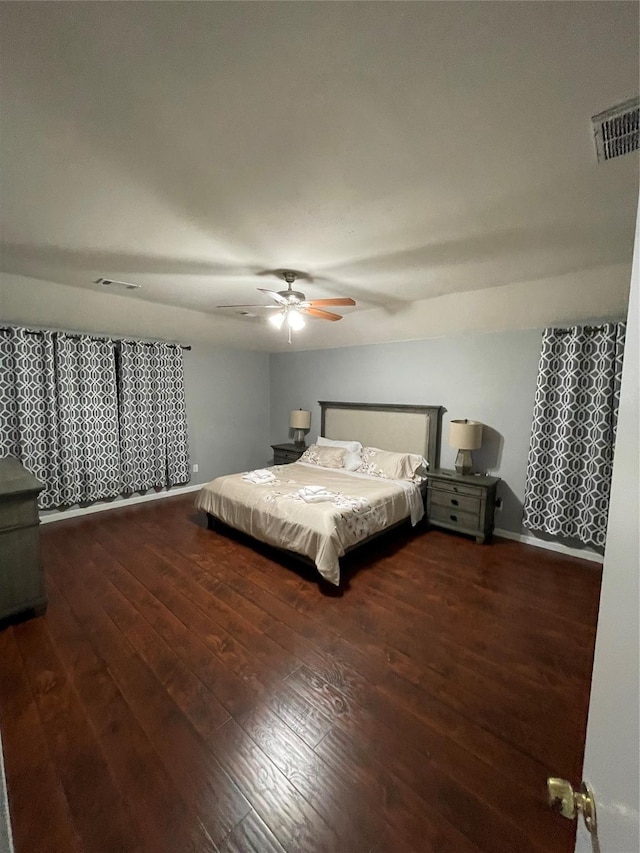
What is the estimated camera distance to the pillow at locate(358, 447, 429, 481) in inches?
156

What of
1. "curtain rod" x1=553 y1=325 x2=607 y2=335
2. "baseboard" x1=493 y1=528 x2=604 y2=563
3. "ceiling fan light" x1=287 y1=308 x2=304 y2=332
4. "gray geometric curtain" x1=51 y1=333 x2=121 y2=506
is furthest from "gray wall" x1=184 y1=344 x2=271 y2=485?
"curtain rod" x1=553 y1=325 x2=607 y2=335

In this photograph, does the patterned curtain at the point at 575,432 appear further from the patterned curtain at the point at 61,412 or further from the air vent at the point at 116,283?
the patterned curtain at the point at 61,412

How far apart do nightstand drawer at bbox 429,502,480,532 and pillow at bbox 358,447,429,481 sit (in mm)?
393

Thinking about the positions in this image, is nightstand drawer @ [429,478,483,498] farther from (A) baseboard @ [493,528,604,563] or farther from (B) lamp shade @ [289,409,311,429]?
(B) lamp shade @ [289,409,311,429]

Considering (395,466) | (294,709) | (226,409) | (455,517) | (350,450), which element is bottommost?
(294,709)

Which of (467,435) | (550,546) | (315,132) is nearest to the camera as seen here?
(315,132)

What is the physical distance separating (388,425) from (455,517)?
54.5 inches

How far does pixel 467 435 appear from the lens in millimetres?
3578

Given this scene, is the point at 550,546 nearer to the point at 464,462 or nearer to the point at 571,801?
the point at 464,462

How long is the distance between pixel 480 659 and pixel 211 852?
1556mm

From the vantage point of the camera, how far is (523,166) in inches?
56.8

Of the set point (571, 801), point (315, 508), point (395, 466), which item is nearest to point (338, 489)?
point (315, 508)

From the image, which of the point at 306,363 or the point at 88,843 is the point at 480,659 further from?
the point at 306,363

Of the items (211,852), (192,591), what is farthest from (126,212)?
(211,852)
